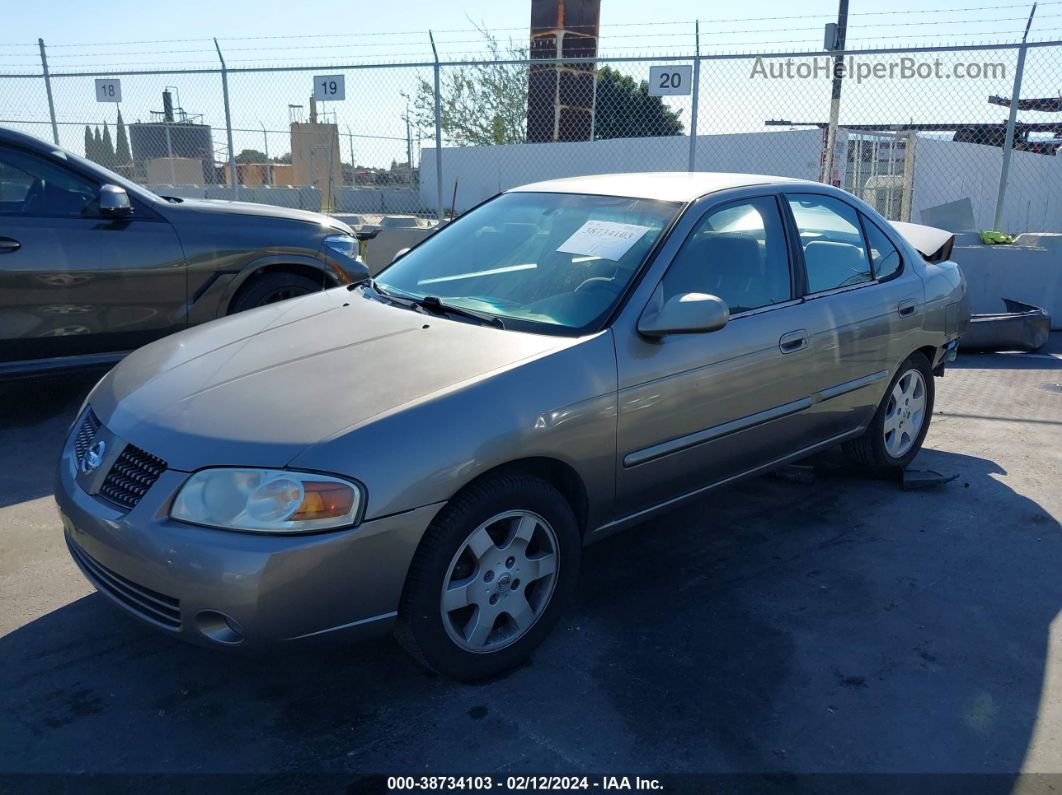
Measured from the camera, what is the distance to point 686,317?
10.4ft

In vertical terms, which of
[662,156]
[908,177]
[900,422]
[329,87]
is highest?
[329,87]

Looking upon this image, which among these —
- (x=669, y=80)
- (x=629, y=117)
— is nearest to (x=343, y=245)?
(x=669, y=80)

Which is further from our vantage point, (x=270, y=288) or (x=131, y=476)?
(x=270, y=288)

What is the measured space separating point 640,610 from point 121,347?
387 cm

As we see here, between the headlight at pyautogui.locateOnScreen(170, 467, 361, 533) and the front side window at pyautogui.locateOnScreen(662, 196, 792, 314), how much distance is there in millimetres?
1582

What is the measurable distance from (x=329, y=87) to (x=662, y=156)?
1083cm

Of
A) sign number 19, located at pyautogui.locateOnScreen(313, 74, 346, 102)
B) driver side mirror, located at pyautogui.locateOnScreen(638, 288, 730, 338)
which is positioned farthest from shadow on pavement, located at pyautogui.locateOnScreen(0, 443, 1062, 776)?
sign number 19, located at pyautogui.locateOnScreen(313, 74, 346, 102)

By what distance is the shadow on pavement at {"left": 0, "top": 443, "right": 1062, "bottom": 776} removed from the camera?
259cm

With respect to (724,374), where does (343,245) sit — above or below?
above

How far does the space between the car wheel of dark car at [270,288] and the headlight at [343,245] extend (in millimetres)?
267

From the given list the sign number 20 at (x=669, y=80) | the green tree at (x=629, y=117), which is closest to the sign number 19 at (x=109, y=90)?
the sign number 20 at (x=669, y=80)

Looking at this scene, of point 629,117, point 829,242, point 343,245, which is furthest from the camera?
point 629,117

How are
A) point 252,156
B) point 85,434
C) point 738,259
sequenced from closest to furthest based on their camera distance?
point 85,434 < point 738,259 < point 252,156

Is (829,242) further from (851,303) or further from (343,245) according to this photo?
(343,245)
